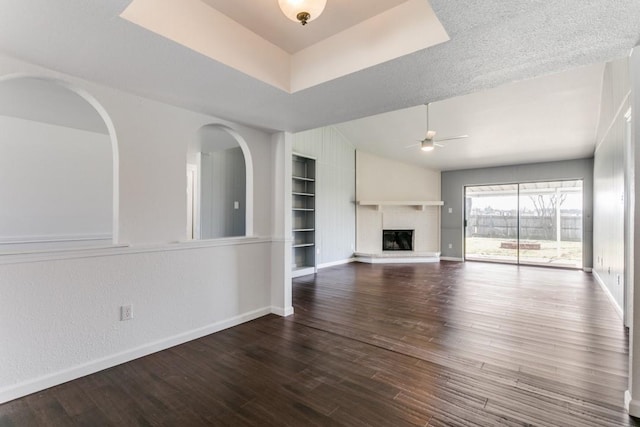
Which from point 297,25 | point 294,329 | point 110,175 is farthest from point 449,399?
point 110,175

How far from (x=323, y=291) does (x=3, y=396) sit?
3.65m

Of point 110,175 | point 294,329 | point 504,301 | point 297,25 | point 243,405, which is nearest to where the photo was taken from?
point 243,405

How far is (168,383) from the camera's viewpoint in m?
2.20

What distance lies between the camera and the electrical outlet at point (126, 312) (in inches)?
98.7

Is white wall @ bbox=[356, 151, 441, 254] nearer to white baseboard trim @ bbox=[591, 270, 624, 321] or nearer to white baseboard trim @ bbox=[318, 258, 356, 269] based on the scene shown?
white baseboard trim @ bbox=[318, 258, 356, 269]

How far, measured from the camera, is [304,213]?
6.67m

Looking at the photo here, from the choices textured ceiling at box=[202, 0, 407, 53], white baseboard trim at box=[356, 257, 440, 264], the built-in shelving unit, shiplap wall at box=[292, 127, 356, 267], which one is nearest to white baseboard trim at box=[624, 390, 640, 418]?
textured ceiling at box=[202, 0, 407, 53]

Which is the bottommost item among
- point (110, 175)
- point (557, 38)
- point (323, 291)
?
point (323, 291)

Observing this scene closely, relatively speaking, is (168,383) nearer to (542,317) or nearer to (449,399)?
(449,399)

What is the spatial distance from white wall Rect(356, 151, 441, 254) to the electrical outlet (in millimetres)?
6247

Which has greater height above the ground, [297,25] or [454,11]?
[297,25]

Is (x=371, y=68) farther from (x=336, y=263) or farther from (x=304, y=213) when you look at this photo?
(x=336, y=263)

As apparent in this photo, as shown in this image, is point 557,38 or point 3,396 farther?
point 3,396

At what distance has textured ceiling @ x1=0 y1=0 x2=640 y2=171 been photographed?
5.01ft
